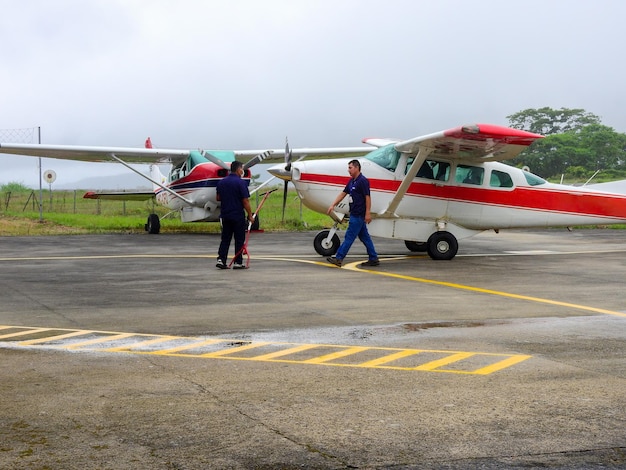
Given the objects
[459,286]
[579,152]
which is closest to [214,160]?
[459,286]

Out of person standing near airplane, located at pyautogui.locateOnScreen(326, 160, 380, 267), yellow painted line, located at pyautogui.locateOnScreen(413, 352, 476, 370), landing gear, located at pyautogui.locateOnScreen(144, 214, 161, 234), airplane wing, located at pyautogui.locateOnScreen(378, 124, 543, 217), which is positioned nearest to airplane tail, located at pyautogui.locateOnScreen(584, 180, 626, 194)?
airplane wing, located at pyautogui.locateOnScreen(378, 124, 543, 217)

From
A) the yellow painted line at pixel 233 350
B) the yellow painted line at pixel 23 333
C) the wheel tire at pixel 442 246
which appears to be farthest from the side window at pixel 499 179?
the yellow painted line at pixel 23 333

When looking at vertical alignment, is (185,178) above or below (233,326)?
above

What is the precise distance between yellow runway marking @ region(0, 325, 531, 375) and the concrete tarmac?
3 cm

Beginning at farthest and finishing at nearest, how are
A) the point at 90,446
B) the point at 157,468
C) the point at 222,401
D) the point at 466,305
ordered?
the point at 466,305 < the point at 222,401 < the point at 90,446 < the point at 157,468

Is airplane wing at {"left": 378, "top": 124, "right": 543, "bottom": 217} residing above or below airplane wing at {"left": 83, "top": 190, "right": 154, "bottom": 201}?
above

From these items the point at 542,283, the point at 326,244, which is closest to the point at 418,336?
the point at 542,283

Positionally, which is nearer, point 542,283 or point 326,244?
point 542,283

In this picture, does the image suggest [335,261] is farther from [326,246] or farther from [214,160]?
[214,160]

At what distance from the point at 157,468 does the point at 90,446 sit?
1.83 feet

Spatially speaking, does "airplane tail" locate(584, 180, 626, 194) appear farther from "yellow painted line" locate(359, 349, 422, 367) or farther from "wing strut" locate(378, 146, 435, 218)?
"yellow painted line" locate(359, 349, 422, 367)

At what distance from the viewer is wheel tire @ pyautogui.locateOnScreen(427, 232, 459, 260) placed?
59.2 ft

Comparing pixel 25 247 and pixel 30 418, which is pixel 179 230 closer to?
pixel 25 247

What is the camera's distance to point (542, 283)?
43.7 ft
